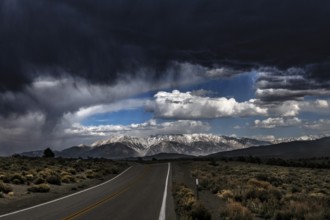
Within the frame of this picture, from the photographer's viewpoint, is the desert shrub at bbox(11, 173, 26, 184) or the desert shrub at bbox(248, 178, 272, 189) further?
the desert shrub at bbox(11, 173, 26, 184)

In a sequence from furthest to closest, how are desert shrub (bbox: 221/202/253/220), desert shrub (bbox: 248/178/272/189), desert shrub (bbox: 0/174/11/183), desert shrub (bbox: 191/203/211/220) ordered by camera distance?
1. desert shrub (bbox: 0/174/11/183)
2. desert shrub (bbox: 248/178/272/189)
3. desert shrub (bbox: 191/203/211/220)
4. desert shrub (bbox: 221/202/253/220)

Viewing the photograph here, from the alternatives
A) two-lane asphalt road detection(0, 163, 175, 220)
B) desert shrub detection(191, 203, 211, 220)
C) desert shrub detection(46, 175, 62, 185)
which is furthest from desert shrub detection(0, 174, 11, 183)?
desert shrub detection(191, 203, 211, 220)

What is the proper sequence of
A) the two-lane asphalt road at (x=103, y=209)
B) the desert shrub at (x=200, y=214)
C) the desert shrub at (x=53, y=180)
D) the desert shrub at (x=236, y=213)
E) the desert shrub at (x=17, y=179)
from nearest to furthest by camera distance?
the desert shrub at (x=236, y=213) → the desert shrub at (x=200, y=214) → the two-lane asphalt road at (x=103, y=209) → the desert shrub at (x=17, y=179) → the desert shrub at (x=53, y=180)

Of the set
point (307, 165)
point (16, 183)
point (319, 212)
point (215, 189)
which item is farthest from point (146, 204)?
point (307, 165)

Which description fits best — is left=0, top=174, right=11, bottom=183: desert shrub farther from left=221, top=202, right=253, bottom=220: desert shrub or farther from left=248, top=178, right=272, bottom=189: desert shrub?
left=221, top=202, right=253, bottom=220: desert shrub

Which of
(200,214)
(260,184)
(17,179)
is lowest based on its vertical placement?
(200,214)

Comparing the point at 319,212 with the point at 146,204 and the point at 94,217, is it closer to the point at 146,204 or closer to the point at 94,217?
the point at 94,217

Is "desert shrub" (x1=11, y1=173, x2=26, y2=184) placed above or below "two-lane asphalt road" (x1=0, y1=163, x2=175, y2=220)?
above

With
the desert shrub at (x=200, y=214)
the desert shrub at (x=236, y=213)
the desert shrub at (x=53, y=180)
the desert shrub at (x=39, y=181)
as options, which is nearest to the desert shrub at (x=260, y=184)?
the desert shrub at (x=236, y=213)

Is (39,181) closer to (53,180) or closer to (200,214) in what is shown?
(53,180)

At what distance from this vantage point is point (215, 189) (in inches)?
1115

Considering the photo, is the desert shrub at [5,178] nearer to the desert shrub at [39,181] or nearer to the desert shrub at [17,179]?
the desert shrub at [17,179]

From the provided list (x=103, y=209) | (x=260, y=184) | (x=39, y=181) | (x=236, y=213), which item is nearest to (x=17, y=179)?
(x=39, y=181)

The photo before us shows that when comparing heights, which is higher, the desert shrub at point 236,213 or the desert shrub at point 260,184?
the desert shrub at point 260,184
